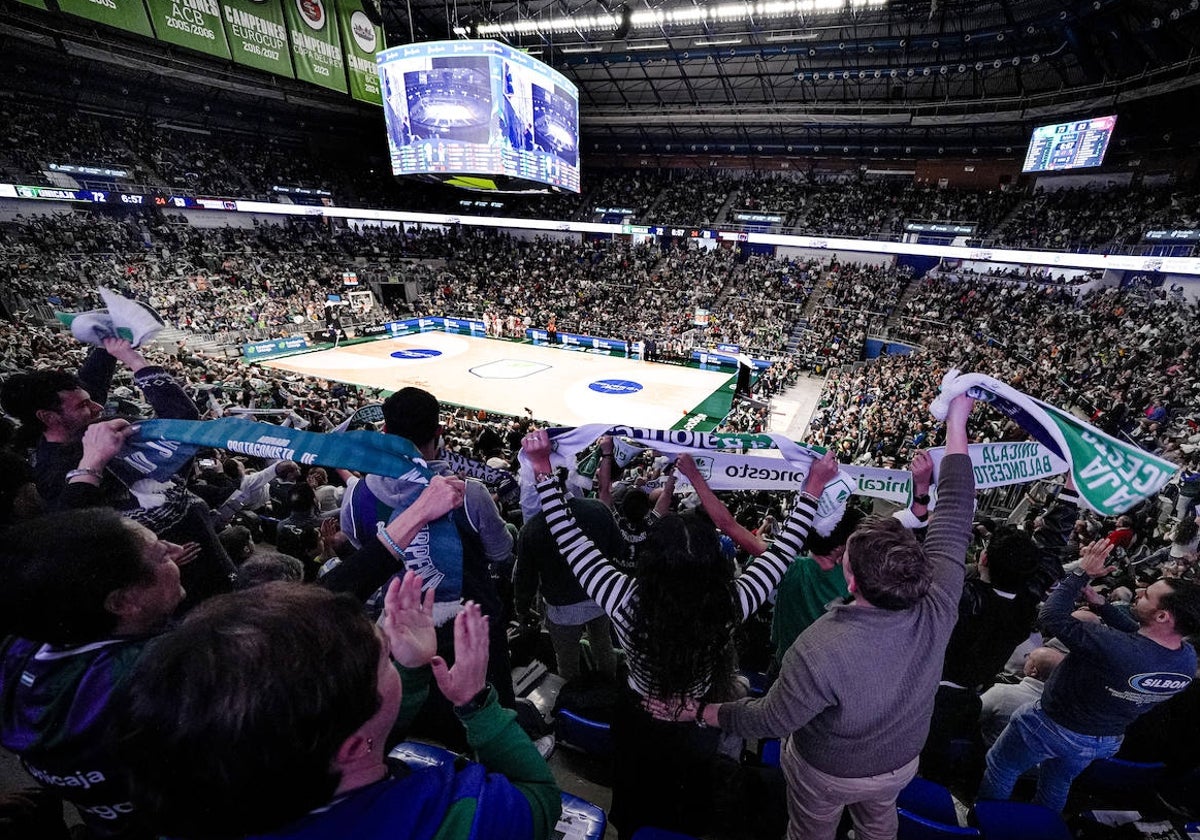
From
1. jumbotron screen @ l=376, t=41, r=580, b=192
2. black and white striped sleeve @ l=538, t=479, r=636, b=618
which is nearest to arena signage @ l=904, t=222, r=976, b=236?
jumbotron screen @ l=376, t=41, r=580, b=192

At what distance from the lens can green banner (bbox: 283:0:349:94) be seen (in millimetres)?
16594

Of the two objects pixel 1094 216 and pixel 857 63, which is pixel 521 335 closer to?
pixel 857 63

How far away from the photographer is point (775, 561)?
2.33m

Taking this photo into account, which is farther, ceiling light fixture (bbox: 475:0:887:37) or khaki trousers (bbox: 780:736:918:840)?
ceiling light fixture (bbox: 475:0:887:37)

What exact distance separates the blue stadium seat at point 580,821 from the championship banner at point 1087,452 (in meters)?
2.19

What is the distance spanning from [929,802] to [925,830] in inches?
9.7

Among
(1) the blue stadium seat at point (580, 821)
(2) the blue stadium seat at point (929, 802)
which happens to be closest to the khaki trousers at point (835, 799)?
(2) the blue stadium seat at point (929, 802)

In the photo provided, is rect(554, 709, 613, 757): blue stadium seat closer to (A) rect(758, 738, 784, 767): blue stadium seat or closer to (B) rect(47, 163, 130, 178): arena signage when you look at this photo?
(A) rect(758, 738, 784, 767): blue stadium seat

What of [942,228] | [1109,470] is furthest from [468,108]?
[942,228]

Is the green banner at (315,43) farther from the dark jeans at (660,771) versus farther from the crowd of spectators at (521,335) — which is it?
the dark jeans at (660,771)

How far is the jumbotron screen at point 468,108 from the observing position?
1744 cm

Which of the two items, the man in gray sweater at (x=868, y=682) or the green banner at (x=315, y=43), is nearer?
the man in gray sweater at (x=868, y=682)

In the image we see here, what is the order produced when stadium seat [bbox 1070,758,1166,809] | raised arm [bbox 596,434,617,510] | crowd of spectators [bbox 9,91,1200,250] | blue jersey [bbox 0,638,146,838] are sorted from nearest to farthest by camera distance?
blue jersey [bbox 0,638,146,838]
stadium seat [bbox 1070,758,1166,809]
raised arm [bbox 596,434,617,510]
crowd of spectators [bbox 9,91,1200,250]

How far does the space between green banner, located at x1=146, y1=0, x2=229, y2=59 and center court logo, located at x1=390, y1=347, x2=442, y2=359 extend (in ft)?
41.8
